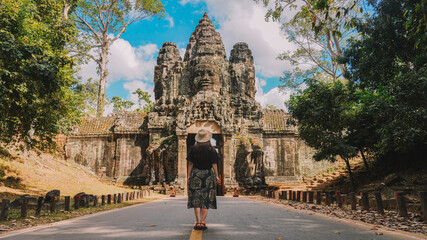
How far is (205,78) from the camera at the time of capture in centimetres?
2520

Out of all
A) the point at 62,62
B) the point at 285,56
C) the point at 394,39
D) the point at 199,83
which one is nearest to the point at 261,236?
the point at 62,62

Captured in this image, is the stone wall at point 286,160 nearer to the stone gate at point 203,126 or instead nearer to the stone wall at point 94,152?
the stone gate at point 203,126

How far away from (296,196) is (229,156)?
8975mm

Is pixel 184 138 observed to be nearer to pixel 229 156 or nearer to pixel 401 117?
pixel 229 156

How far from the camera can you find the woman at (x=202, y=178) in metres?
5.10

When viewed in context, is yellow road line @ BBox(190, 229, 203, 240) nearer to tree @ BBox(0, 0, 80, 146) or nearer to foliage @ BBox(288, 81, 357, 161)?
tree @ BBox(0, 0, 80, 146)

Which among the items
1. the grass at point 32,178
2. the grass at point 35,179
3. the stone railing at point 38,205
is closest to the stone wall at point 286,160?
the grass at point 35,179

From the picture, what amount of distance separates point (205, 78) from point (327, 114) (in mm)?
12431

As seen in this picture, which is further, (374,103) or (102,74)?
(102,74)

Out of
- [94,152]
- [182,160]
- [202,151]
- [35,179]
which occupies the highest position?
[94,152]

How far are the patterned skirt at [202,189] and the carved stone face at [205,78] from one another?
2020cm

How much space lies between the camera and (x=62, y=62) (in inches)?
373

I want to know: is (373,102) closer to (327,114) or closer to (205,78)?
(327,114)

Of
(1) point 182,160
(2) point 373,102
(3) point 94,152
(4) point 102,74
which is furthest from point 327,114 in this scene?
(4) point 102,74
